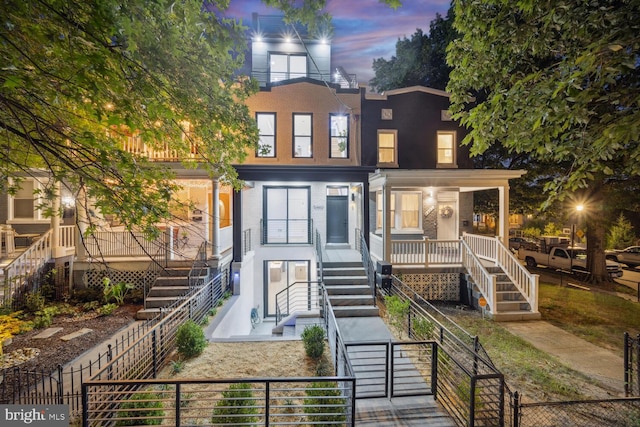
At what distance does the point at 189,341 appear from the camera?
6.59 meters

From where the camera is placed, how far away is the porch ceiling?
11031 mm

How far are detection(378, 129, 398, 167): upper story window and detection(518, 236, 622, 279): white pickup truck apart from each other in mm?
13590

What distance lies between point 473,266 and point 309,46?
42.5 ft

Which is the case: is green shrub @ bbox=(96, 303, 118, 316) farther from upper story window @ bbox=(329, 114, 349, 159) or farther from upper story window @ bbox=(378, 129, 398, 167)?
upper story window @ bbox=(378, 129, 398, 167)

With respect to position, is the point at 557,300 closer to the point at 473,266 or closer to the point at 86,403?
the point at 473,266

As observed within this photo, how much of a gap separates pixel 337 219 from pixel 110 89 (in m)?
10.7

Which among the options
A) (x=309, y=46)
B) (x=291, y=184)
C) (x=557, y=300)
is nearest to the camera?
(x=557, y=300)

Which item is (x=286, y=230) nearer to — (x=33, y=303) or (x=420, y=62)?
(x=33, y=303)

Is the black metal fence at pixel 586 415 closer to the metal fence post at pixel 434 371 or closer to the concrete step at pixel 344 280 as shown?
the metal fence post at pixel 434 371

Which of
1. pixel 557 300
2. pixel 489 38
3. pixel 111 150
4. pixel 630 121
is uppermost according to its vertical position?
pixel 489 38

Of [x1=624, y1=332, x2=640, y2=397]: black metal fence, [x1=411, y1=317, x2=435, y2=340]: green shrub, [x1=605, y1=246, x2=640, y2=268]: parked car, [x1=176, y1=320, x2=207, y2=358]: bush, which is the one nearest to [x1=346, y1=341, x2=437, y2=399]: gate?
[x1=411, y1=317, x2=435, y2=340]: green shrub

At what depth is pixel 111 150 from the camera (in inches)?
164

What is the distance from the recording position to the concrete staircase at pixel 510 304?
9195 mm

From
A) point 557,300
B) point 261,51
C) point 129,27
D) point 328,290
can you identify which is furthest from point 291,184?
point 557,300
